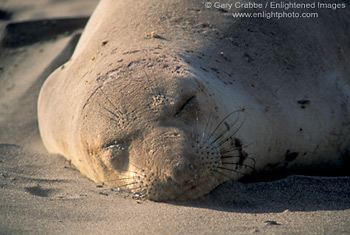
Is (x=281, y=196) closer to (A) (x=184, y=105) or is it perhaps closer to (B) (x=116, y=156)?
(A) (x=184, y=105)

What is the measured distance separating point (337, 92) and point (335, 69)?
0.78 ft

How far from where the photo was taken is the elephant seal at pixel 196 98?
289cm

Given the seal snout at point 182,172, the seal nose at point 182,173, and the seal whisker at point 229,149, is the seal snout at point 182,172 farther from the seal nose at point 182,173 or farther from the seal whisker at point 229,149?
the seal whisker at point 229,149

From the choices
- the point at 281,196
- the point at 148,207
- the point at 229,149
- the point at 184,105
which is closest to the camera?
the point at 148,207

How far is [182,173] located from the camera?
8.83ft

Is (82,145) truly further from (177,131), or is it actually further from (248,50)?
(248,50)

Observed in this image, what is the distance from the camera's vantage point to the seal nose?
2.69 metres

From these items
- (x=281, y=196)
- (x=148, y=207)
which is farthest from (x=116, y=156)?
(x=281, y=196)

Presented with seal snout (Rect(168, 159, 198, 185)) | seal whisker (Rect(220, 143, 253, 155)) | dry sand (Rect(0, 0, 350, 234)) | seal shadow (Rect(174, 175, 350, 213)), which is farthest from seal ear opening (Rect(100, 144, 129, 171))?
seal whisker (Rect(220, 143, 253, 155))

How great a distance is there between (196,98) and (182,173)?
1.83 ft

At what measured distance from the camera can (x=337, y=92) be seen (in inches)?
149

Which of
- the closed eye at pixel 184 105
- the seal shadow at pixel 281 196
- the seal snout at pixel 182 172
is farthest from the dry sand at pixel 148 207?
the closed eye at pixel 184 105

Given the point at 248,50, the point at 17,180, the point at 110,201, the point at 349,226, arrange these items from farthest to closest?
1. the point at 248,50
2. the point at 17,180
3. the point at 110,201
4. the point at 349,226

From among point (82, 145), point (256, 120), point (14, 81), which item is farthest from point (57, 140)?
point (14, 81)
